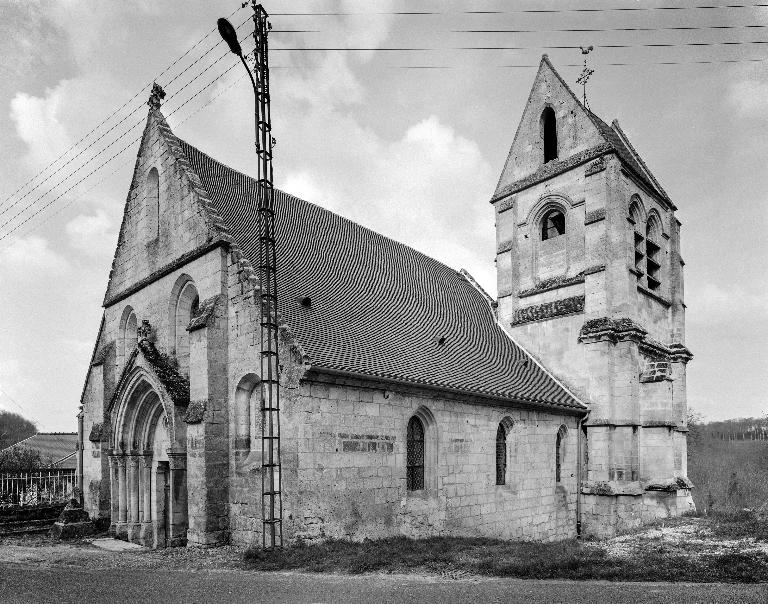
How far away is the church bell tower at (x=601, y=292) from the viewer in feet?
68.3

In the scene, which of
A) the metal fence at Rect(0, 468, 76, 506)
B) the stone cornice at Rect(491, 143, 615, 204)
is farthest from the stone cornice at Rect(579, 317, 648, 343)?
the metal fence at Rect(0, 468, 76, 506)

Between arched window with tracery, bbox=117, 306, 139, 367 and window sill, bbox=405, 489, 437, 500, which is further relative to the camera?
arched window with tracery, bbox=117, 306, 139, 367

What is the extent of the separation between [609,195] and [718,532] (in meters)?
11.0

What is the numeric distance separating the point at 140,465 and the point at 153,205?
730 cm

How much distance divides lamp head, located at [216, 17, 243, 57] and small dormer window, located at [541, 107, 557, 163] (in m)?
14.5

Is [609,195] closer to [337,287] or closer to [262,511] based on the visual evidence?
[337,287]

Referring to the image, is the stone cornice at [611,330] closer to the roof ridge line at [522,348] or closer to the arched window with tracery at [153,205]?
the roof ridge line at [522,348]

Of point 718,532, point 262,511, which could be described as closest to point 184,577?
point 262,511

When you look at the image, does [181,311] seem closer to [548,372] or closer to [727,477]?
[548,372]

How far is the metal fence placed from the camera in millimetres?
23469

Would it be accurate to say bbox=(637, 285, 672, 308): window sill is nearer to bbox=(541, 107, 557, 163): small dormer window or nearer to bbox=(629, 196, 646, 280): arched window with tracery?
bbox=(629, 196, 646, 280): arched window with tracery

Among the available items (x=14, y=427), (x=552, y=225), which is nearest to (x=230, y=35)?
(x=552, y=225)

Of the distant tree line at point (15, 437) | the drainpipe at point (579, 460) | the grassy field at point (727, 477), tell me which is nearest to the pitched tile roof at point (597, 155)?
the drainpipe at point (579, 460)

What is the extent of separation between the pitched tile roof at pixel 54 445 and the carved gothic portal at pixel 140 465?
26527 millimetres
